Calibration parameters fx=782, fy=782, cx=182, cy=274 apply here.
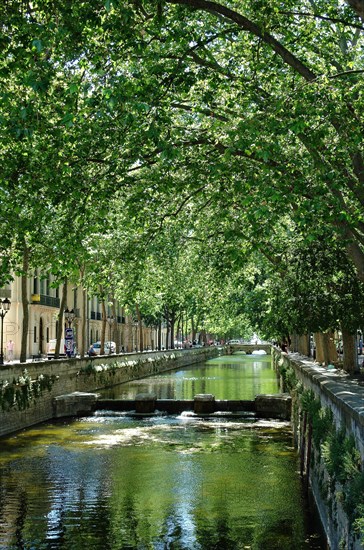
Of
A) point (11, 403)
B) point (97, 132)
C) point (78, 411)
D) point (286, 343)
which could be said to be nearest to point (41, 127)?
point (97, 132)

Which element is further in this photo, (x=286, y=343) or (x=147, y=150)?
(x=286, y=343)

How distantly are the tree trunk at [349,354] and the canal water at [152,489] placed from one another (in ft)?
11.2

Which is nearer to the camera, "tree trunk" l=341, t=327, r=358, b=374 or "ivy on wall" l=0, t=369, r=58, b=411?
"ivy on wall" l=0, t=369, r=58, b=411

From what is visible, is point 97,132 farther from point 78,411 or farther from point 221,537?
point 78,411

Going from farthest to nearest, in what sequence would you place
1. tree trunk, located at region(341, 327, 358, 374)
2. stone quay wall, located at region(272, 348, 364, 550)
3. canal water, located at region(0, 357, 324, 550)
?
1. tree trunk, located at region(341, 327, 358, 374)
2. canal water, located at region(0, 357, 324, 550)
3. stone quay wall, located at region(272, 348, 364, 550)

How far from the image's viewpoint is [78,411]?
97.3 ft

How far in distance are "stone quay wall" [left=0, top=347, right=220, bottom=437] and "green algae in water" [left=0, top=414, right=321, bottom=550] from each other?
35.4 inches

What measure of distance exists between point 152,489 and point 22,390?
10335 mm

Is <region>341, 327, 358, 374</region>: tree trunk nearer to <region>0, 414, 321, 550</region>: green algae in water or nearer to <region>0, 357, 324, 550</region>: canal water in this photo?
<region>0, 357, 324, 550</region>: canal water

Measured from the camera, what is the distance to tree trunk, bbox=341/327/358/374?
27.5 m

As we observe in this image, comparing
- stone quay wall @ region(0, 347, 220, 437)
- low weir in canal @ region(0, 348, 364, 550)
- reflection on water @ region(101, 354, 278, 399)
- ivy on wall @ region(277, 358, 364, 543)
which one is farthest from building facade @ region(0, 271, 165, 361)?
ivy on wall @ region(277, 358, 364, 543)

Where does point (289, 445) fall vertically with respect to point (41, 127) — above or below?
below

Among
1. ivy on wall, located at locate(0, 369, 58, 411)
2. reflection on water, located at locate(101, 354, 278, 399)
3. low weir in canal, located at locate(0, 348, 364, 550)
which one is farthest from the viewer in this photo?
reflection on water, located at locate(101, 354, 278, 399)

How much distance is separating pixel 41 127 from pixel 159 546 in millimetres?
7569
